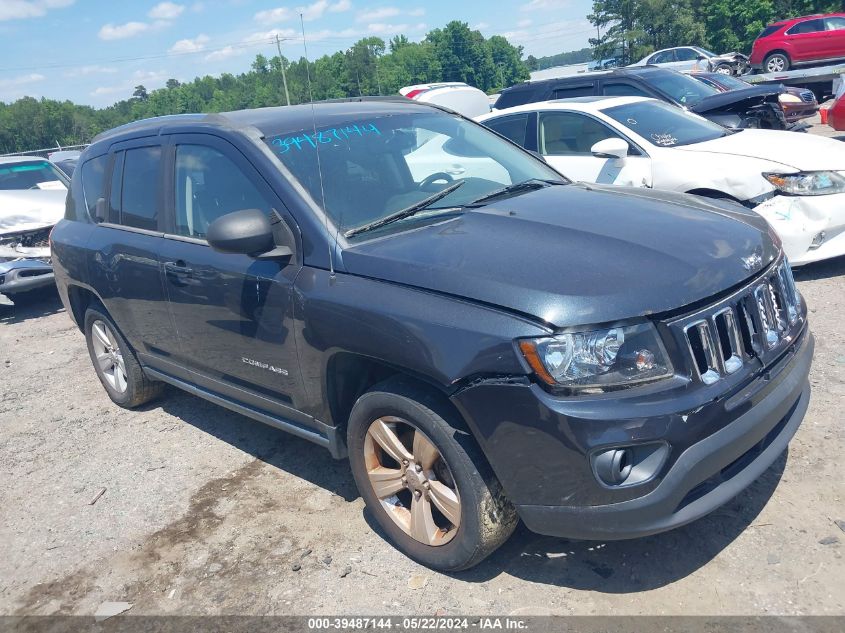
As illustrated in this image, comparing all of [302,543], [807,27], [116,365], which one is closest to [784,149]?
[302,543]

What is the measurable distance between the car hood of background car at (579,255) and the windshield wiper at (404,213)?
4.6 inches

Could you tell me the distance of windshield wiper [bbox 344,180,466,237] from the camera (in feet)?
10.7

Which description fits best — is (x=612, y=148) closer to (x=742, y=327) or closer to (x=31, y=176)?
(x=742, y=327)

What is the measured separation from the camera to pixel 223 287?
3.60 meters

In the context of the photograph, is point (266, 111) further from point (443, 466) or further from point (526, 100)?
point (526, 100)

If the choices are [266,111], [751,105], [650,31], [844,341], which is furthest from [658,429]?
[650,31]

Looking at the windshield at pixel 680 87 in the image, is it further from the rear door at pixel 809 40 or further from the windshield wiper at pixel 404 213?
the rear door at pixel 809 40

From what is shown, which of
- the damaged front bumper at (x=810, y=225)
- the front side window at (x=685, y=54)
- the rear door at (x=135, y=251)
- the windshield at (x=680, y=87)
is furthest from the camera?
the front side window at (x=685, y=54)

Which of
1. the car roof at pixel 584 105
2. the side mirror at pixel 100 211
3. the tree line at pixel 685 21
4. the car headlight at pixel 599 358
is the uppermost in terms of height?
the tree line at pixel 685 21

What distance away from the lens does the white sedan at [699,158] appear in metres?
5.83

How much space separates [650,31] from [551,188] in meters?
65.6

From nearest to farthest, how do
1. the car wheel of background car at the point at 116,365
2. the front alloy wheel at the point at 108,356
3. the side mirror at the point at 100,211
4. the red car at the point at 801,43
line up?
the side mirror at the point at 100,211, the car wheel of background car at the point at 116,365, the front alloy wheel at the point at 108,356, the red car at the point at 801,43

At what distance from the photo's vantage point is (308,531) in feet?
11.6

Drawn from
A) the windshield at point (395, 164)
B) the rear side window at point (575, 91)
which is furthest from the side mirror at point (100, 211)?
the rear side window at point (575, 91)
